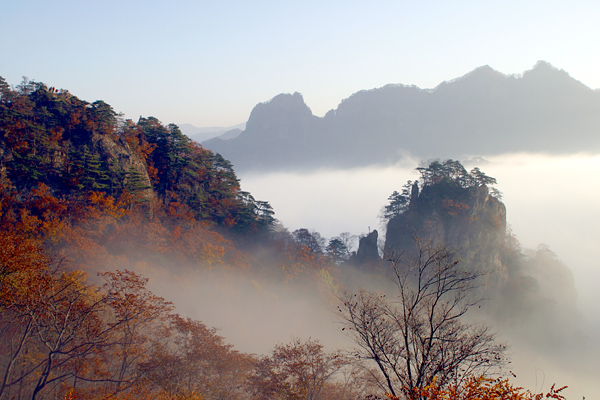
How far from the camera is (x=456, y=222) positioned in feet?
153

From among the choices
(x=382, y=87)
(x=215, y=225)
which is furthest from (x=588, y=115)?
(x=215, y=225)

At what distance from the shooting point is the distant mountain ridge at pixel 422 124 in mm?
140625

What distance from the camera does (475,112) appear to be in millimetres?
158750

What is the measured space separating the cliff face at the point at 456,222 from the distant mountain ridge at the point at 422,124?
378 feet

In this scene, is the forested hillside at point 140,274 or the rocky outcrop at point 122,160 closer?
the forested hillside at point 140,274

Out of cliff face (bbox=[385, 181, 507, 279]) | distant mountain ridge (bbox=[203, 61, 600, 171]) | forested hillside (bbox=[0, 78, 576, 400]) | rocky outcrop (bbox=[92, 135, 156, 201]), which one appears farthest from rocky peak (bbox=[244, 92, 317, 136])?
rocky outcrop (bbox=[92, 135, 156, 201])

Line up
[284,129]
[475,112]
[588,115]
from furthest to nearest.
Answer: [284,129], [475,112], [588,115]

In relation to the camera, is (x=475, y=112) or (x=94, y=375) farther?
(x=475, y=112)

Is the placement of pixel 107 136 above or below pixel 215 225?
above

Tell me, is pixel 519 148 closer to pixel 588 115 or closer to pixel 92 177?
pixel 588 115

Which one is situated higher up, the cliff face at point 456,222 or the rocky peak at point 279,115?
the rocky peak at point 279,115

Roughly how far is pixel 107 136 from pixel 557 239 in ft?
421

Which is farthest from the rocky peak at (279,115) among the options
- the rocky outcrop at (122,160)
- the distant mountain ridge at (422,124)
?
the rocky outcrop at (122,160)

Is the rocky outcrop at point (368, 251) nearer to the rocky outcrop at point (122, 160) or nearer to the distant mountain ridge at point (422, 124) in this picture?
the rocky outcrop at point (122, 160)
